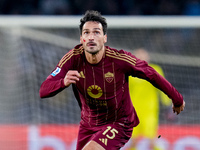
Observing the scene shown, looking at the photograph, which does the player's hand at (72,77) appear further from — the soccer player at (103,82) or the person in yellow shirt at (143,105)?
the person in yellow shirt at (143,105)

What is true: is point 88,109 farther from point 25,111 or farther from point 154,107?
point 25,111

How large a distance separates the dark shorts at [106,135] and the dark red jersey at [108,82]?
0.20 ft

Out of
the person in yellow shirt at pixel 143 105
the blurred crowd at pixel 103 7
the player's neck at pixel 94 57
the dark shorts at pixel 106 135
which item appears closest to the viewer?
the dark shorts at pixel 106 135

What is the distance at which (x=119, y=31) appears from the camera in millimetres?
7730

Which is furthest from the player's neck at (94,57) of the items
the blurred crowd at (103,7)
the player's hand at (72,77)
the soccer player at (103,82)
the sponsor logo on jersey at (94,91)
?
the blurred crowd at (103,7)

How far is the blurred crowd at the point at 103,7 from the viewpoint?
35.0 ft

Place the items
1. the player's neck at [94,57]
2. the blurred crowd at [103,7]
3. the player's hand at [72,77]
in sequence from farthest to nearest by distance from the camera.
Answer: the blurred crowd at [103,7] < the player's neck at [94,57] < the player's hand at [72,77]

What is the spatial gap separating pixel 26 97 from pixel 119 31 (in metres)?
1.97

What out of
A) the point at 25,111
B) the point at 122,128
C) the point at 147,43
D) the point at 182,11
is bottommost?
the point at 122,128

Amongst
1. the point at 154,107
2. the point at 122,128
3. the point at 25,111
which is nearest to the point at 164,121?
the point at 154,107

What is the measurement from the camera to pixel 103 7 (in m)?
10.7

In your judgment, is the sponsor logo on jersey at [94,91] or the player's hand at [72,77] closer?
the player's hand at [72,77]

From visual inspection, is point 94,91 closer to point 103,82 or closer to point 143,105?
→ point 103,82

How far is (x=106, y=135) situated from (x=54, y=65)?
11.7 feet
